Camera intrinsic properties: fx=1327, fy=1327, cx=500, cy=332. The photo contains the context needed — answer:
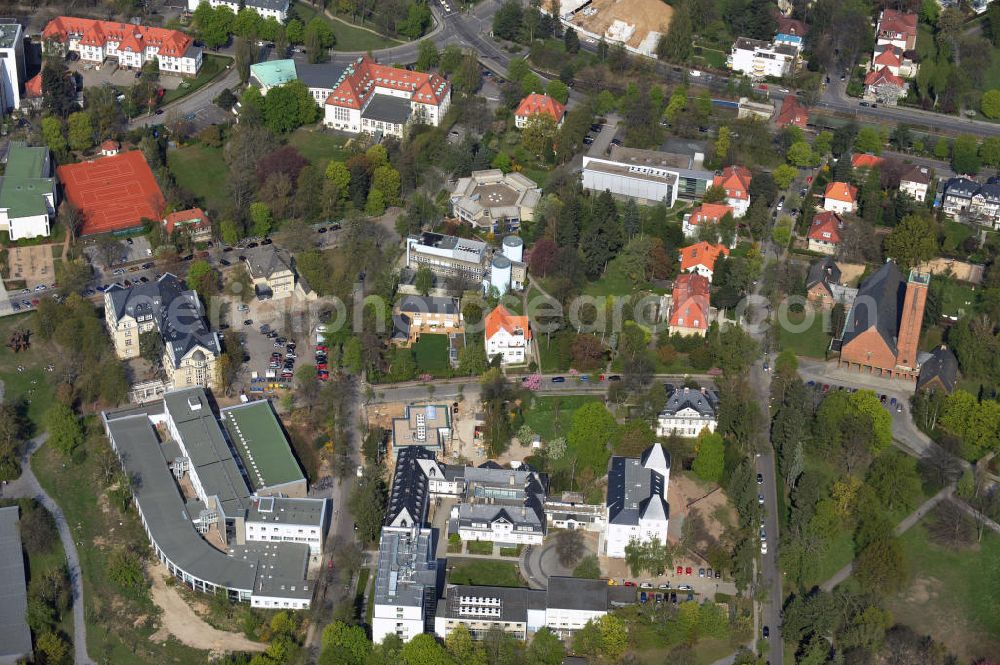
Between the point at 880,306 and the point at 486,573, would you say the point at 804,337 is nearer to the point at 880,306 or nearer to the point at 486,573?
the point at 880,306

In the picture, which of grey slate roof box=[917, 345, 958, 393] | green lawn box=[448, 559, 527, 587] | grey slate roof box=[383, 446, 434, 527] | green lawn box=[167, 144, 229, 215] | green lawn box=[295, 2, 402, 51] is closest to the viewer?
green lawn box=[448, 559, 527, 587]

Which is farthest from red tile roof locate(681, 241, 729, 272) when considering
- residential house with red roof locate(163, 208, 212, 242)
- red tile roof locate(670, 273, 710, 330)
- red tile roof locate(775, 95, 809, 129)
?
residential house with red roof locate(163, 208, 212, 242)

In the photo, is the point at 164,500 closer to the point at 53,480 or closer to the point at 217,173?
the point at 53,480

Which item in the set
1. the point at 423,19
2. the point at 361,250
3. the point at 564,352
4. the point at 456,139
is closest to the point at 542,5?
the point at 423,19

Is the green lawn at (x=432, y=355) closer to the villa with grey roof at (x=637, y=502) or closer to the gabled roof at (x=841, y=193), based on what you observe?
the villa with grey roof at (x=637, y=502)

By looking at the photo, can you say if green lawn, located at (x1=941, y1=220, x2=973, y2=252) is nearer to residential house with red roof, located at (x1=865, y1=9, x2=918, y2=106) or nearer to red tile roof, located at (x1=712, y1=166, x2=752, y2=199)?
red tile roof, located at (x1=712, y1=166, x2=752, y2=199)

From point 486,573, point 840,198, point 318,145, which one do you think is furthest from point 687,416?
point 318,145
